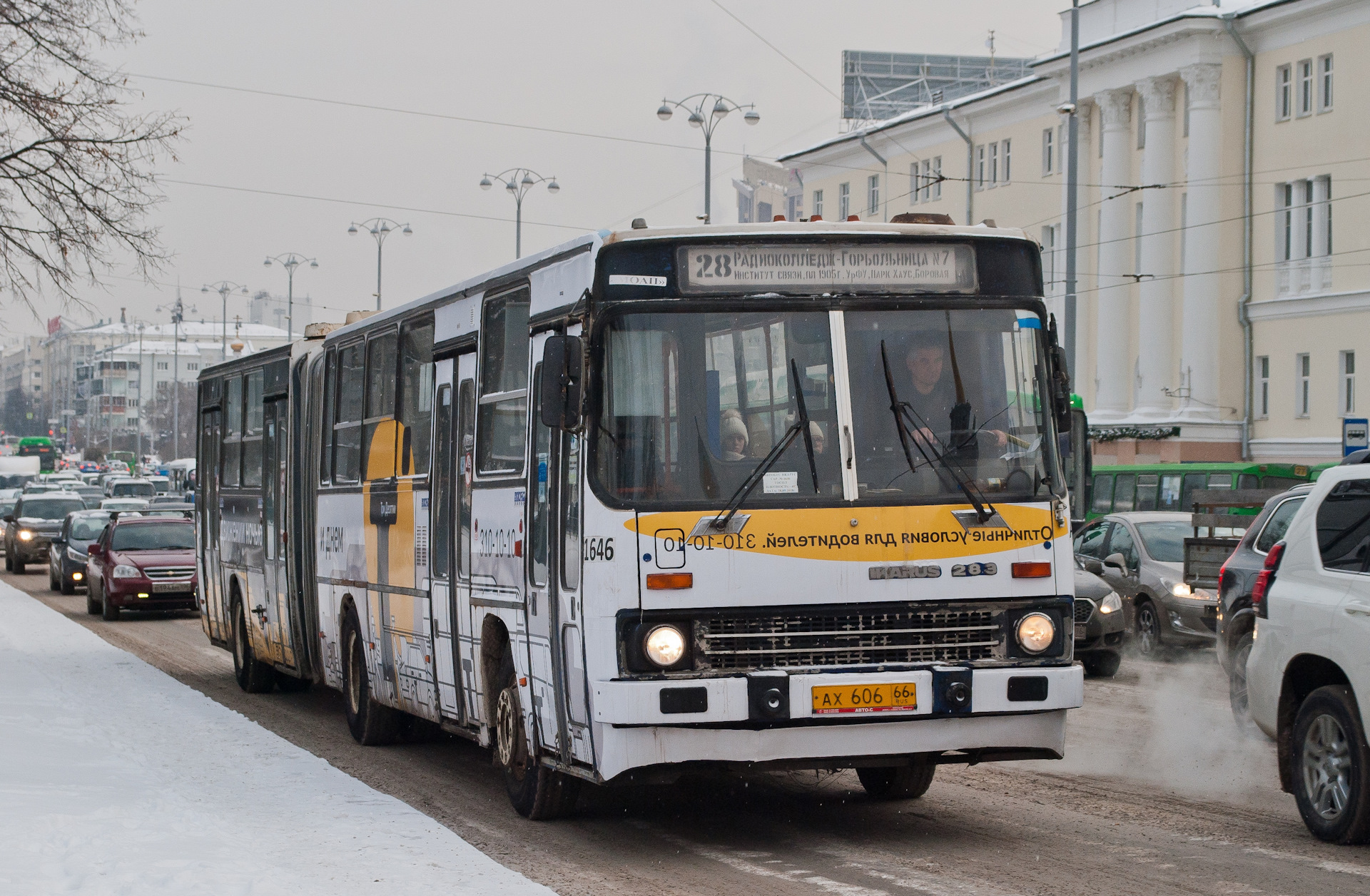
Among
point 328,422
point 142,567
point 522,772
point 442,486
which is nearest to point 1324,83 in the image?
point 142,567

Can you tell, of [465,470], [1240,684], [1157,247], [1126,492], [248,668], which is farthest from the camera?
[1157,247]

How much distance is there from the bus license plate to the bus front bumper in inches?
0.8

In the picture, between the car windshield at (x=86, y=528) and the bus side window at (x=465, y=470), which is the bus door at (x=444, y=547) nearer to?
the bus side window at (x=465, y=470)

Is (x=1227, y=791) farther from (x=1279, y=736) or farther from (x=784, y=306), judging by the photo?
(x=784, y=306)

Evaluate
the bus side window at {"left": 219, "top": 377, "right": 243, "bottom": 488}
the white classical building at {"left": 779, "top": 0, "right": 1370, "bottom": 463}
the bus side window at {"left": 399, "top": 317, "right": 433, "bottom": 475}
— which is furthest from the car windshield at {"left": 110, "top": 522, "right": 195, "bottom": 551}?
the white classical building at {"left": 779, "top": 0, "right": 1370, "bottom": 463}

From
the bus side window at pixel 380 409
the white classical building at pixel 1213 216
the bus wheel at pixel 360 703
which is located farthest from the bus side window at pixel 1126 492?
the bus side window at pixel 380 409

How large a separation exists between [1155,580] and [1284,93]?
113 ft

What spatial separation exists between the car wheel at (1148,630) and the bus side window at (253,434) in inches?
390

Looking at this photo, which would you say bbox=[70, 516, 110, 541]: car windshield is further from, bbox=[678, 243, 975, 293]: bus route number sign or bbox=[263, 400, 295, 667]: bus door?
bbox=[678, 243, 975, 293]: bus route number sign

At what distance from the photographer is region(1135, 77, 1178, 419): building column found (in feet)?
177

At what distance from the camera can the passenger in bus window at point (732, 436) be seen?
854cm

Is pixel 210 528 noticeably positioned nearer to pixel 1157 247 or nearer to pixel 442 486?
pixel 442 486

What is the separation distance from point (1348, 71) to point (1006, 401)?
1724 inches

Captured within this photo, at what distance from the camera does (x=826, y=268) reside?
890 centimetres
